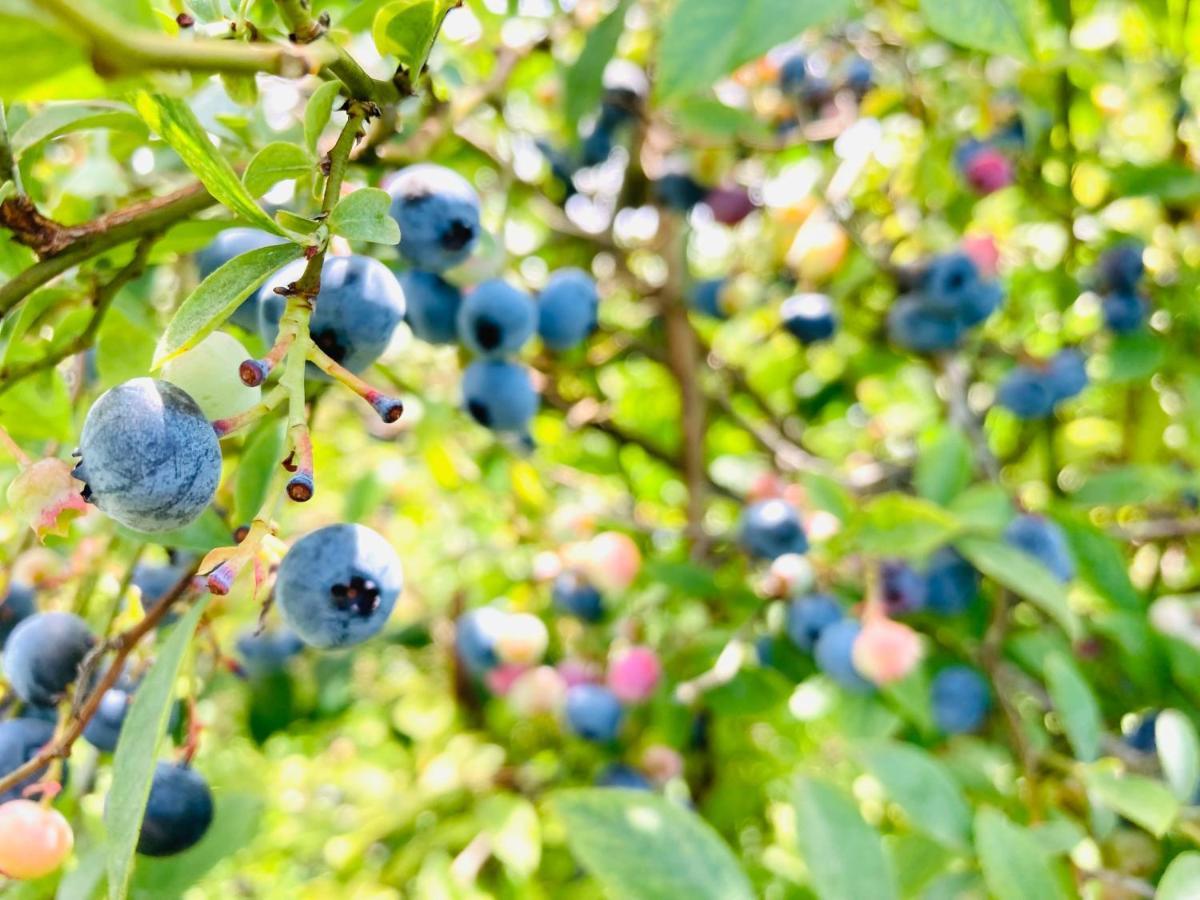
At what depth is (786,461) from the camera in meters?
1.54

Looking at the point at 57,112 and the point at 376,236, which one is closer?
the point at 376,236

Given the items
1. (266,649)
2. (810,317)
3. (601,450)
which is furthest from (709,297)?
(266,649)

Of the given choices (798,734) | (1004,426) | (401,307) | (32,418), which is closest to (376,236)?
(401,307)

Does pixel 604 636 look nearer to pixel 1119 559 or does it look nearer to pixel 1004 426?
pixel 1119 559

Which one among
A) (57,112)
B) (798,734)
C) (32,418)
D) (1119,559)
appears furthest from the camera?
(798,734)

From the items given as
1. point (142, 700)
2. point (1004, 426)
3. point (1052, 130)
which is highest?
point (142, 700)

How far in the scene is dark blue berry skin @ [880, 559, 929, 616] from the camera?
50.9 inches

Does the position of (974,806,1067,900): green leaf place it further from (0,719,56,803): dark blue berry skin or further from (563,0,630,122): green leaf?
(563,0,630,122): green leaf

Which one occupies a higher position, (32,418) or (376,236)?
(376,236)

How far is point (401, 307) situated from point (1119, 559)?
1.10 meters

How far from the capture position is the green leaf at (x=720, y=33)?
81cm

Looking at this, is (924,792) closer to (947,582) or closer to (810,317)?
(947,582)

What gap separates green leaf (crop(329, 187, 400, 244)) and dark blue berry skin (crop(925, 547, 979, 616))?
38.9 inches

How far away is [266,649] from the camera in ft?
4.94
